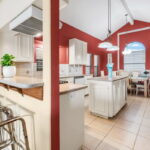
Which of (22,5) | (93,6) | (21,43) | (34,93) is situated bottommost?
(34,93)

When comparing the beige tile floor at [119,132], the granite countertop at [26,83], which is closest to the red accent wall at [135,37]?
the beige tile floor at [119,132]

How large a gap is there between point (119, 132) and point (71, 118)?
133cm

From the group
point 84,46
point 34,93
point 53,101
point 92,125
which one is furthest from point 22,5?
point 84,46

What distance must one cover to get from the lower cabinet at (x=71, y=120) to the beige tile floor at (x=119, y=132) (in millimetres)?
390

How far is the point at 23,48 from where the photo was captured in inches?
113

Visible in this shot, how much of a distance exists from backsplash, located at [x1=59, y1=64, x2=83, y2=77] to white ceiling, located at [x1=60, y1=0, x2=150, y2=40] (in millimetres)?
1780

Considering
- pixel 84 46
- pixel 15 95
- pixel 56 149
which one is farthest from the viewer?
pixel 84 46

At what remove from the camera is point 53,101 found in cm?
109

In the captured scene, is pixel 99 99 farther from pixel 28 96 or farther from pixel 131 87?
pixel 131 87

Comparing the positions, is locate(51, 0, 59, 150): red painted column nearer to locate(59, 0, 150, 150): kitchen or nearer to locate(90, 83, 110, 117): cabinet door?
locate(59, 0, 150, 150): kitchen

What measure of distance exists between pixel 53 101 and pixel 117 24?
6.42 meters

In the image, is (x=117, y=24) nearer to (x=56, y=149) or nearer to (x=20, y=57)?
(x=20, y=57)

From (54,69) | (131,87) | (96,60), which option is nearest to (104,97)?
(54,69)

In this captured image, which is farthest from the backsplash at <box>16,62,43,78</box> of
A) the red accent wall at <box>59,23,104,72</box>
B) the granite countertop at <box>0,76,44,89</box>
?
the granite countertop at <box>0,76,44,89</box>
